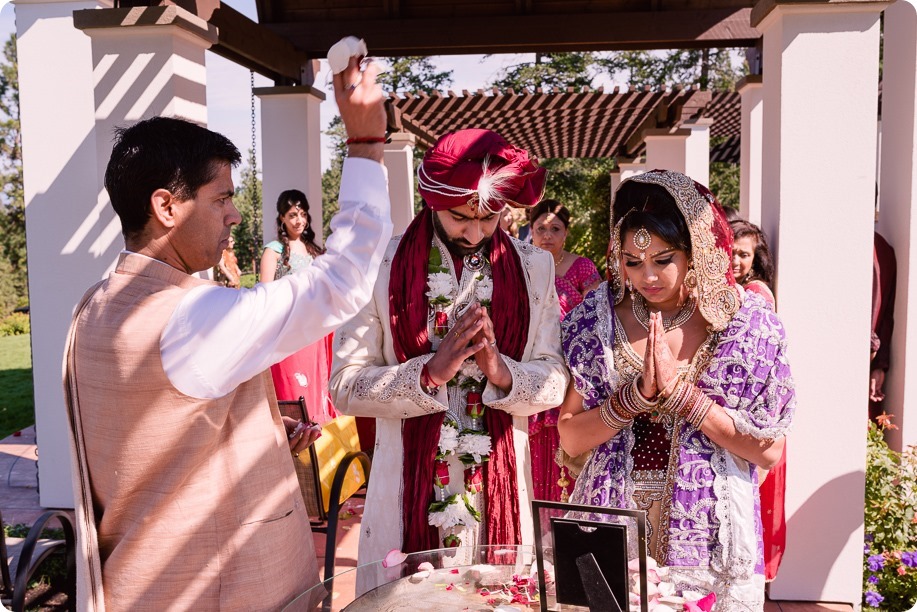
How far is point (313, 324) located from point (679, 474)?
1131 millimetres

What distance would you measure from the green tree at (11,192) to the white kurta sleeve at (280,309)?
2107 cm

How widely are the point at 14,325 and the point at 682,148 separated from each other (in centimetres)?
1560

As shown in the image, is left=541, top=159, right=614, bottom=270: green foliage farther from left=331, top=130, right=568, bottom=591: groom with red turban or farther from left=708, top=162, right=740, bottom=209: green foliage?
left=331, top=130, right=568, bottom=591: groom with red turban

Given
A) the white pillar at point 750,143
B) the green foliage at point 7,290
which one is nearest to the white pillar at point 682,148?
the white pillar at point 750,143

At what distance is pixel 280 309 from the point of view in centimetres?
134

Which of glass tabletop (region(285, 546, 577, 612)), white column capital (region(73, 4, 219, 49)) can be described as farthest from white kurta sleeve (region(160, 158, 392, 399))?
white column capital (region(73, 4, 219, 49))

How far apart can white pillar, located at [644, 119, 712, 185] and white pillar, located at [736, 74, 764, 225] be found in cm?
262

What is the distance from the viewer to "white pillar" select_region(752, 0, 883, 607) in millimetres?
3488

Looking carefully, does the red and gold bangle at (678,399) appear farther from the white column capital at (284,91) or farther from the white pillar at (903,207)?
the white column capital at (284,91)

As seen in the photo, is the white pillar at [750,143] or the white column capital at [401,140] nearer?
the white pillar at [750,143]

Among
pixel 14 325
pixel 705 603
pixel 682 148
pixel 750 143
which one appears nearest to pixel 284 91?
pixel 750 143

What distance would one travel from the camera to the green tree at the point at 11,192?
67.5 feet

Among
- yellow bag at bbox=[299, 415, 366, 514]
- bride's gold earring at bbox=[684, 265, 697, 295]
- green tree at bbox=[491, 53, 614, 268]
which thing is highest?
green tree at bbox=[491, 53, 614, 268]

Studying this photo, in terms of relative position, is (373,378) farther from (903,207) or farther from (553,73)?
(553,73)
